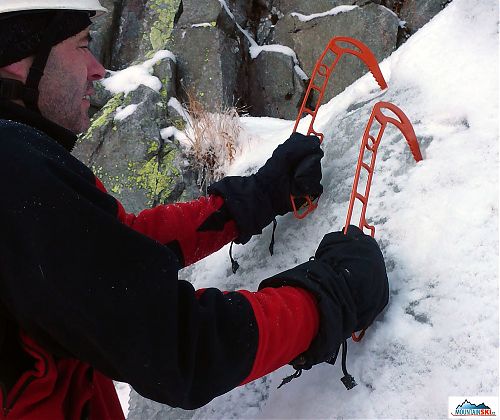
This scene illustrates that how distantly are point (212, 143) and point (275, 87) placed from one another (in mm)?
2892

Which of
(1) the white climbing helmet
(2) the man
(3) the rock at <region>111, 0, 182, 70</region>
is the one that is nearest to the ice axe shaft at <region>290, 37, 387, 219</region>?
(2) the man

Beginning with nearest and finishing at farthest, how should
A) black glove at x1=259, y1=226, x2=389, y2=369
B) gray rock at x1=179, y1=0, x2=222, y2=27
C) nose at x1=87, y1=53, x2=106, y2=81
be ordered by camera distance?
black glove at x1=259, y1=226, x2=389, y2=369 → nose at x1=87, y1=53, x2=106, y2=81 → gray rock at x1=179, y1=0, x2=222, y2=27

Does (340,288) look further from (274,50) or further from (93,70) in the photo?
(274,50)

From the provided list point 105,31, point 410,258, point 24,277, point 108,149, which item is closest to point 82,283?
point 24,277

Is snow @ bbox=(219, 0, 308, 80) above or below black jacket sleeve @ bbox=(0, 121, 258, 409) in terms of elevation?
below

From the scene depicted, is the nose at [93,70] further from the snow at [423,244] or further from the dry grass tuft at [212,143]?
the dry grass tuft at [212,143]

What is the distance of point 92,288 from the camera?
2.49 feet

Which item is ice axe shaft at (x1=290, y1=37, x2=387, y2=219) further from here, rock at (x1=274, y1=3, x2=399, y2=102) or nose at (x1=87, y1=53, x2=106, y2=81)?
rock at (x1=274, y1=3, x2=399, y2=102)

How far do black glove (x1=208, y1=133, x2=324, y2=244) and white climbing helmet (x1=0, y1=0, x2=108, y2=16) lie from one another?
815 mm

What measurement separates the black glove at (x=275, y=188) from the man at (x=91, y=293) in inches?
20.2

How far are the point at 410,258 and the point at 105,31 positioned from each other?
6.24 meters

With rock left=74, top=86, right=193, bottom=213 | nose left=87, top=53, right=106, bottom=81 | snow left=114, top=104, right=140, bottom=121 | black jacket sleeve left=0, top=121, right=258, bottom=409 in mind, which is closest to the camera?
black jacket sleeve left=0, top=121, right=258, bottom=409

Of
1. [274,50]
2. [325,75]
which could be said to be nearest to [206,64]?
[274,50]

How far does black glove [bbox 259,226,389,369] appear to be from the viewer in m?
1.01
